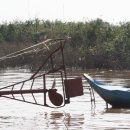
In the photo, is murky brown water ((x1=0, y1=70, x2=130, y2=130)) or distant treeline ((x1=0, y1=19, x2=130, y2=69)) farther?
distant treeline ((x1=0, y1=19, x2=130, y2=69))

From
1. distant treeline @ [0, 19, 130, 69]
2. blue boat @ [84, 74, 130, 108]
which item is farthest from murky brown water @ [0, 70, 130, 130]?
distant treeline @ [0, 19, 130, 69]

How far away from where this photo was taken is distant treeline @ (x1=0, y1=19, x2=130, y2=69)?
144 ft

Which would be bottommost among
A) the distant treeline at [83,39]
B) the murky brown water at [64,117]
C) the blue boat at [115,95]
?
the murky brown water at [64,117]

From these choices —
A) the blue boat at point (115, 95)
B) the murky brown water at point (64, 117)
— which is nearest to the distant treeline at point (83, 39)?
the murky brown water at point (64, 117)

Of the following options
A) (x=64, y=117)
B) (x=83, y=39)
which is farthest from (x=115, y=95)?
(x=83, y=39)

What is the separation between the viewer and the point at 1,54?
148 feet

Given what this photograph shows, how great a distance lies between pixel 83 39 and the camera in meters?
48.0

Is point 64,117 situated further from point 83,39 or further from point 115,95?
point 83,39

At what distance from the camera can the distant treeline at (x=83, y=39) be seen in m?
43.9

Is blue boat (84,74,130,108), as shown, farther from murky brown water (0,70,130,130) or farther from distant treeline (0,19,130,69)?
distant treeline (0,19,130,69)

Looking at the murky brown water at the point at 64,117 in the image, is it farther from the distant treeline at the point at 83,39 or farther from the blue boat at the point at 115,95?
the distant treeline at the point at 83,39

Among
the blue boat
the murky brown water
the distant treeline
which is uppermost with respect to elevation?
the distant treeline

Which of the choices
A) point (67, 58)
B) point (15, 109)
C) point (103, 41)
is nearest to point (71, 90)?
point (15, 109)

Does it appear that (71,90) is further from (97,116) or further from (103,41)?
(103,41)
